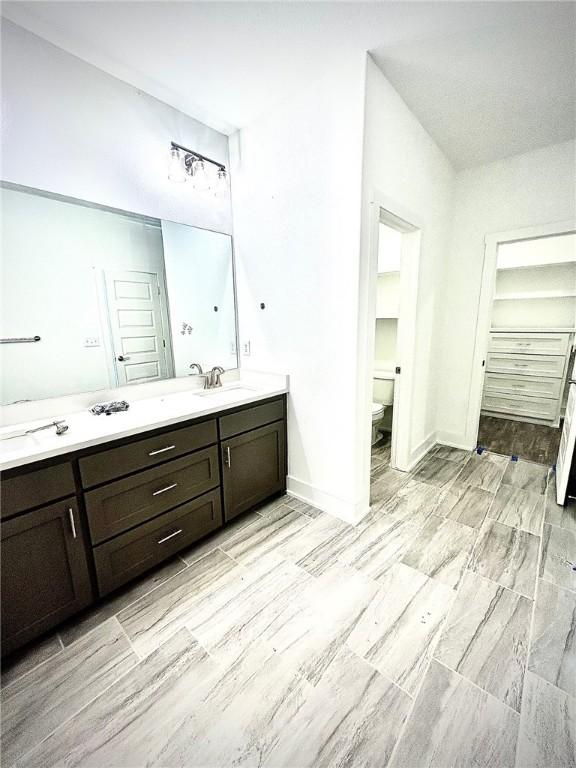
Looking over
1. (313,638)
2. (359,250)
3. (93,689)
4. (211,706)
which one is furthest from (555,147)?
(93,689)

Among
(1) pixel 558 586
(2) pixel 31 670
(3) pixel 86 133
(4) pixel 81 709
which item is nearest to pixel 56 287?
(3) pixel 86 133

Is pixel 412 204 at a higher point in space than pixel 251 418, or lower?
higher

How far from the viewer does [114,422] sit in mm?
1479

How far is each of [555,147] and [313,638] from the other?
3.63m

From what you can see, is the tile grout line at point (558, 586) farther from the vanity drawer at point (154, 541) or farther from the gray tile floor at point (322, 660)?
the vanity drawer at point (154, 541)

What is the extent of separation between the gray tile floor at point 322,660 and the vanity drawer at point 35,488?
0.66 meters

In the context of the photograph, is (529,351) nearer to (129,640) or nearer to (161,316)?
(161,316)

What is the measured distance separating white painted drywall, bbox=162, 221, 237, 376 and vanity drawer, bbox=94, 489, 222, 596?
0.91m

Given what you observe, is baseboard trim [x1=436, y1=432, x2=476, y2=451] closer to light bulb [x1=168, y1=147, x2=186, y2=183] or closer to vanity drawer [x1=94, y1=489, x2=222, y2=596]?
vanity drawer [x1=94, y1=489, x2=222, y2=596]

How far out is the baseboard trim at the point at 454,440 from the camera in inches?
121

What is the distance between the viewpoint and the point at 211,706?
1.07 meters

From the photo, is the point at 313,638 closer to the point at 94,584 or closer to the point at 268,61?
the point at 94,584

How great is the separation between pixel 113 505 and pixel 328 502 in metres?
1.31

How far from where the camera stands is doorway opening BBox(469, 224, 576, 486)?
3.32 m
